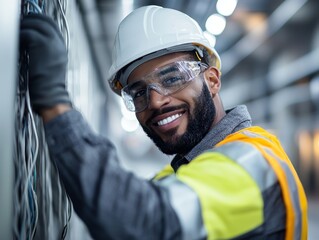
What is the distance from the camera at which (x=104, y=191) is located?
96 cm

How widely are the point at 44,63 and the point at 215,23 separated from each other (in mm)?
3738

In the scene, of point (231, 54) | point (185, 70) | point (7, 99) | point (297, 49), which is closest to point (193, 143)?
point (185, 70)

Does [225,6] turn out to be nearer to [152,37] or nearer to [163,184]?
[152,37]

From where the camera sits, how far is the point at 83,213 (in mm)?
988

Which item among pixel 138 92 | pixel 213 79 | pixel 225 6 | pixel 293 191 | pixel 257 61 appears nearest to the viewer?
pixel 293 191

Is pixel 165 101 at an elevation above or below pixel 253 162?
above

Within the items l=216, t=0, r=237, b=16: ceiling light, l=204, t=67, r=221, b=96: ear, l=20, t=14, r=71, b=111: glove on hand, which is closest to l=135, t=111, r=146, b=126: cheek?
l=204, t=67, r=221, b=96: ear

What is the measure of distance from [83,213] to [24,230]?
28cm

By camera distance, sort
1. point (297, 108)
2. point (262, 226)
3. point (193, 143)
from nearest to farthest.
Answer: point (262, 226) < point (193, 143) < point (297, 108)

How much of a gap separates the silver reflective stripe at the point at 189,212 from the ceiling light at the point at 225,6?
130 inches

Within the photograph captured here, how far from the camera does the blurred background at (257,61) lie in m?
4.17

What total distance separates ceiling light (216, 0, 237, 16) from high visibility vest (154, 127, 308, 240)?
3.05 m

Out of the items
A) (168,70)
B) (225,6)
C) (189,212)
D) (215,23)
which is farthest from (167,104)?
(215,23)

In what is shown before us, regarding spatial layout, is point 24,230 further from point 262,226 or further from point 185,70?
point 185,70
